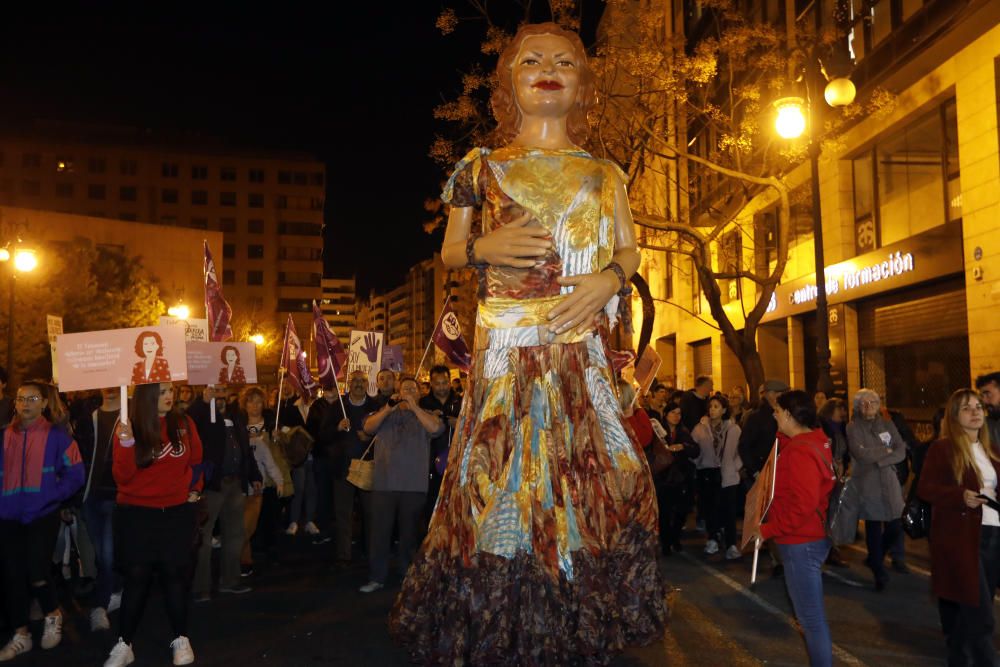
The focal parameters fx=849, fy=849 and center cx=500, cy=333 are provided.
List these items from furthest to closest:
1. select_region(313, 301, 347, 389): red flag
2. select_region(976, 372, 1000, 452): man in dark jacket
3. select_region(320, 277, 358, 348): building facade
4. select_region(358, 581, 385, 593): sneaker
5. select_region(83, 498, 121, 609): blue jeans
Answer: select_region(320, 277, 358, 348): building facade < select_region(313, 301, 347, 389): red flag < select_region(358, 581, 385, 593): sneaker < select_region(83, 498, 121, 609): blue jeans < select_region(976, 372, 1000, 452): man in dark jacket

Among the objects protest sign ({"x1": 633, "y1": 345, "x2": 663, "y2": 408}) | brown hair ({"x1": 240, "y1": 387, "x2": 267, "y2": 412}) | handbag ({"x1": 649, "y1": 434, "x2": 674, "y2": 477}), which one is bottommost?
handbag ({"x1": 649, "y1": 434, "x2": 674, "y2": 477})

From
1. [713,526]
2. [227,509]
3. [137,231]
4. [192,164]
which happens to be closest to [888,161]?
[713,526]

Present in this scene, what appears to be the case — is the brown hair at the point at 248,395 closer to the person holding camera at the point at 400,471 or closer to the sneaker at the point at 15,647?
the person holding camera at the point at 400,471

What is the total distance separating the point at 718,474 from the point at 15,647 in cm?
798

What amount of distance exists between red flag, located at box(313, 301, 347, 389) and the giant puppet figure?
9770 millimetres

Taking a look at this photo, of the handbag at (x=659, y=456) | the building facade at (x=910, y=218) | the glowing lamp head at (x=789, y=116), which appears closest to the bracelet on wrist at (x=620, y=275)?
the handbag at (x=659, y=456)

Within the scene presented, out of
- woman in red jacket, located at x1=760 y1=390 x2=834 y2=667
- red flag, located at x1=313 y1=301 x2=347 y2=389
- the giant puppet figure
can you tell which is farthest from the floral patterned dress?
red flag, located at x1=313 y1=301 x2=347 y2=389

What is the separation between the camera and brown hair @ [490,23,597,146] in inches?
140

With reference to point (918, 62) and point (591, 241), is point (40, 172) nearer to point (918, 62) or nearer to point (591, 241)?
point (918, 62)

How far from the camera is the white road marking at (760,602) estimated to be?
19.1 ft

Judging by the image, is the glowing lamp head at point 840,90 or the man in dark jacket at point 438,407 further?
the glowing lamp head at point 840,90

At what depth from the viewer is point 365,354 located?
1370 centimetres

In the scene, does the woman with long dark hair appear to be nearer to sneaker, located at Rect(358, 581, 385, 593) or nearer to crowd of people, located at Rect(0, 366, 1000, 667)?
crowd of people, located at Rect(0, 366, 1000, 667)

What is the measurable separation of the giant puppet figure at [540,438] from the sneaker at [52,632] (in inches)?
180
